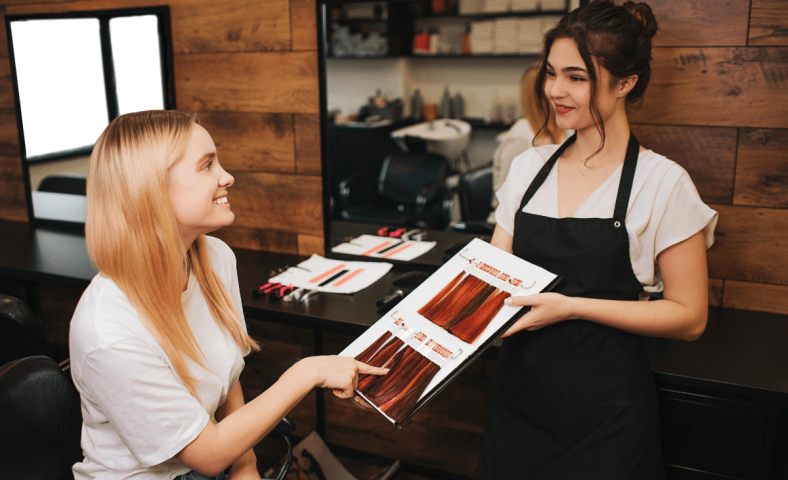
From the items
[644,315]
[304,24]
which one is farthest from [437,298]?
[304,24]

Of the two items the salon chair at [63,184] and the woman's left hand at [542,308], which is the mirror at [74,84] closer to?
the salon chair at [63,184]

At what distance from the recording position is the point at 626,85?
1.35 meters

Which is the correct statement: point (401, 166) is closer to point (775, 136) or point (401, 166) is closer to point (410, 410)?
point (775, 136)

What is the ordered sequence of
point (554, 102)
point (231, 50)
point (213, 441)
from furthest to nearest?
point (231, 50) < point (554, 102) < point (213, 441)

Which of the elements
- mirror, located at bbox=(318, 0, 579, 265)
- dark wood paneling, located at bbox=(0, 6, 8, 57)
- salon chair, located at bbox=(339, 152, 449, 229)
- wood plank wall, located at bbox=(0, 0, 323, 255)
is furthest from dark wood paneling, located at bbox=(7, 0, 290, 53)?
dark wood paneling, located at bbox=(0, 6, 8, 57)

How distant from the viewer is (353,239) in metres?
2.45

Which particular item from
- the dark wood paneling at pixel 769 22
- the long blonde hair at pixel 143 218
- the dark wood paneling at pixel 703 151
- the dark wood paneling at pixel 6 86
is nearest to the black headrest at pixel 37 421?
the long blonde hair at pixel 143 218

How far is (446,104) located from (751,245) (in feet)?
11.3

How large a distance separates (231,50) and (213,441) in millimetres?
1700

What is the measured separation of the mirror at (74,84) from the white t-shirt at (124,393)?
1611mm

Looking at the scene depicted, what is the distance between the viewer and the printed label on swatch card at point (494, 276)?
1.39 meters

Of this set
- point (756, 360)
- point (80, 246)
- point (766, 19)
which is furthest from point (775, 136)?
point (80, 246)

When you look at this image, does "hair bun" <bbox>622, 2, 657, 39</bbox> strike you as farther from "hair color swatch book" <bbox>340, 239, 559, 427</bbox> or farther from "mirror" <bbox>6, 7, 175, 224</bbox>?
"mirror" <bbox>6, 7, 175, 224</bbox>

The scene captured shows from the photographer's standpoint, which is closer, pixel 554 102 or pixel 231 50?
pixel 554 102
